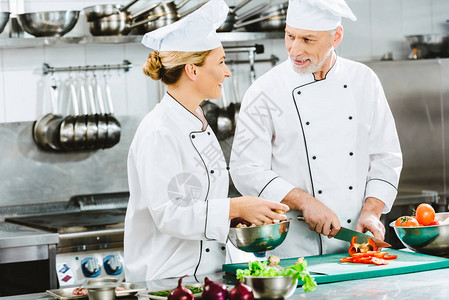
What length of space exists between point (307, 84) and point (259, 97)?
199 mm

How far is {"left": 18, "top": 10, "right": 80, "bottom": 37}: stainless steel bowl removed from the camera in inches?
162

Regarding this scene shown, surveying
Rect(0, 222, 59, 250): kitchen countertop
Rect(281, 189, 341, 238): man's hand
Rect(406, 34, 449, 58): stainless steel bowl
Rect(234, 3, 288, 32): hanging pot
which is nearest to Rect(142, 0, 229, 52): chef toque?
Rect(281, 189, 341, 238): man's hand

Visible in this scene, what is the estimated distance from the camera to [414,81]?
471 cm

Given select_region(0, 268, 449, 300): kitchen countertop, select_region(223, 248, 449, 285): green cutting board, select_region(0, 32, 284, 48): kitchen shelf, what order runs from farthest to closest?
select_region(0, 32, 284, 48): kitchen shelf < select_region(223, 248, 449, 285): green cutting board < select_region(0, 268, 449, 300): kitchen countertop

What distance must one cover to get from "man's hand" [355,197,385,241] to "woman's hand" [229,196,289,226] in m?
0.61

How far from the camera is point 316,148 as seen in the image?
2807 millimetres

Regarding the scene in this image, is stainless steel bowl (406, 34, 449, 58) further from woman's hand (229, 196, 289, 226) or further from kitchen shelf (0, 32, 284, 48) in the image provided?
woman's hand (229, 196, 289, 226)

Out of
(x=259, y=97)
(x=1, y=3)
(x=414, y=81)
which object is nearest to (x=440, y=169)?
(x=414, y=81)

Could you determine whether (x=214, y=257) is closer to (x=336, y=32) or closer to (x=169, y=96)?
(x=169, y=96)

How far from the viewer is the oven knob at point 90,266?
358 cm

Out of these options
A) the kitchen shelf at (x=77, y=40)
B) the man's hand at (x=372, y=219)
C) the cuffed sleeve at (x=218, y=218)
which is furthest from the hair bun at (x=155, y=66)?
the kitchen shelf at (x=77, y=40)

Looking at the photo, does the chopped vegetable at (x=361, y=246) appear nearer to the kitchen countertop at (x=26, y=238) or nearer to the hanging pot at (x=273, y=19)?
the kitchen countertop at (x=26, y=238)

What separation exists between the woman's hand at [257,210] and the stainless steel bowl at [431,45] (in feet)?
9.85

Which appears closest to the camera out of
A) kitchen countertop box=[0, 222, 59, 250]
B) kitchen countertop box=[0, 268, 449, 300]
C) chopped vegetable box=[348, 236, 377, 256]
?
kitchen countertop box=[0, 268, 449, 300]
